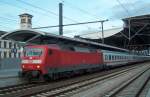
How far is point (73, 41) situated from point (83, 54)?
7.81 feet

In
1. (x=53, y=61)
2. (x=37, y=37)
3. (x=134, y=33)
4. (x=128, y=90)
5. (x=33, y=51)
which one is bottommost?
(x=128, y=90)

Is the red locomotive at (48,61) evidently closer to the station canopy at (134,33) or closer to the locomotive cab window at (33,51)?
the locomotive cab window at (33,51)

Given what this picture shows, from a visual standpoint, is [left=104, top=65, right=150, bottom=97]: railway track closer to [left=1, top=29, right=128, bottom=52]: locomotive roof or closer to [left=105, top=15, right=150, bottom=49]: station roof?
[left=1, top=29, right=128, bottom=52]: locomotive roof

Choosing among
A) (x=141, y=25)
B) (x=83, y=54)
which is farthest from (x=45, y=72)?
(x=141, y=25)

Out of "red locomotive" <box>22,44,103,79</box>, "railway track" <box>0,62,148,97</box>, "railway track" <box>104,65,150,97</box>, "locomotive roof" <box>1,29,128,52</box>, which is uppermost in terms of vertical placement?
"locomotive roof" <box>1,29,128,52</box>

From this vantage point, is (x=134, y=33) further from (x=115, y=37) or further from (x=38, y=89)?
(x=38, y=89)

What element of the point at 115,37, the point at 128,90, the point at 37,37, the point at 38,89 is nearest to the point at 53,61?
the point at 37,37

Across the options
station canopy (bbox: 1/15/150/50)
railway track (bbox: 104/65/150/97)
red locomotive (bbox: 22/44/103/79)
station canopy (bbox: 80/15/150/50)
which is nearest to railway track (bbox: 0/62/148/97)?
red locomotive (bbox: 22/44/103/79)

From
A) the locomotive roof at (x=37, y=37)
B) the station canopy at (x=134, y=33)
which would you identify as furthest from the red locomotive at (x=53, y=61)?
the station canopy at (x=134, y=33)

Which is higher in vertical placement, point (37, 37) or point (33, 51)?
point (37, 37)

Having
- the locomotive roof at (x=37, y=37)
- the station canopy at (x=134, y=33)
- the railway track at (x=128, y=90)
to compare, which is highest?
the station canopy at (x=134, y=33)

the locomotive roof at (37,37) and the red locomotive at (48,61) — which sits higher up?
the locomotive roof at (37,37)

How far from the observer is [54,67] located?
28.2 metres

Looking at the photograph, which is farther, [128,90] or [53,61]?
[53,61]
